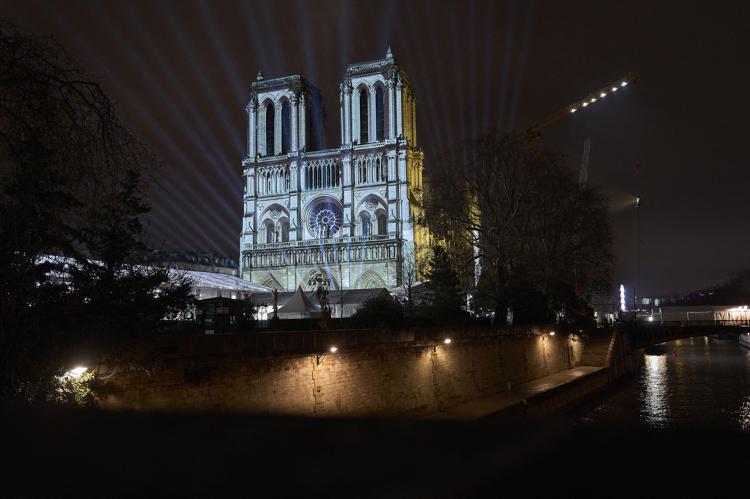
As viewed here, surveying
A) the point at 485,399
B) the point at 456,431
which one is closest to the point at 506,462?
the point at 456,431

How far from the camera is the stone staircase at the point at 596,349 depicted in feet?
140

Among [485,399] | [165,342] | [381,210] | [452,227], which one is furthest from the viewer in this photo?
[381,210]

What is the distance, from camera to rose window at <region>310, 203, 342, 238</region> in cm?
7856

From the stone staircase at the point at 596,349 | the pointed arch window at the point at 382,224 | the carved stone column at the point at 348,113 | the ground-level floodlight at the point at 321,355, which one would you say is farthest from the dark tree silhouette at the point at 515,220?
the carved stone column at the point at 348,113

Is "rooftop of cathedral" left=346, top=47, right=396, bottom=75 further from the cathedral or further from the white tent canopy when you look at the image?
the white tent canopy

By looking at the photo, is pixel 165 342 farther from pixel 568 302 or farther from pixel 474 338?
pixel 568 302

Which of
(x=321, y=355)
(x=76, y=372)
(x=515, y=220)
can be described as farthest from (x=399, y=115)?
(x=76, y=372)

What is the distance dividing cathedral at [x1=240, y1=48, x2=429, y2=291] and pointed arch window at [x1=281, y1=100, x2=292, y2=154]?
0.41 ft

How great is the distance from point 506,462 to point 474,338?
2484 centimetres

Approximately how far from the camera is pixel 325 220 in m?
79.2

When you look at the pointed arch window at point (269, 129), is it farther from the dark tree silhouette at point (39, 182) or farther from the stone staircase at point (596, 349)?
the dark tree silhouette at point (39, 182)

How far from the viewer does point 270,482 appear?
4094 mm

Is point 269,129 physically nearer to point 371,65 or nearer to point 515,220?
point 371,65

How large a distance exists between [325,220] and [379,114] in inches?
554
